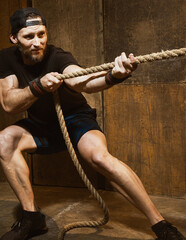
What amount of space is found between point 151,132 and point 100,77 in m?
1.04

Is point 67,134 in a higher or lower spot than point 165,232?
higher

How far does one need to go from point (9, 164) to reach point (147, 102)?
4.44 ft

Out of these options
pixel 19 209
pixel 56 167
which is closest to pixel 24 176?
pixel 19 209

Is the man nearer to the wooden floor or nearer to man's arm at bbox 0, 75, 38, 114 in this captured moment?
man's arm at bbox 0, 75, 38, 114

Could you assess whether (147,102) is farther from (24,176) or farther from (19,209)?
(19,209)

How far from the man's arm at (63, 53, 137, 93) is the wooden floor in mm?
994

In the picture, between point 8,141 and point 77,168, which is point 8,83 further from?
point 77,168

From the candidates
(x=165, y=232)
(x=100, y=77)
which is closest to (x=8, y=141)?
(x=100, y=77)

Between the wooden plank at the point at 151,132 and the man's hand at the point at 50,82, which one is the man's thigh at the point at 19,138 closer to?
the man's hand at the point at 50,82

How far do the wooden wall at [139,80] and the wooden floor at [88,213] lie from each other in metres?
0.25

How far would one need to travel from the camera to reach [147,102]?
2.74 metres

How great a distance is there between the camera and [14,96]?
2.09 metres

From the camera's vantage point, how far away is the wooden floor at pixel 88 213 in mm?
2066

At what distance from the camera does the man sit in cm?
182
